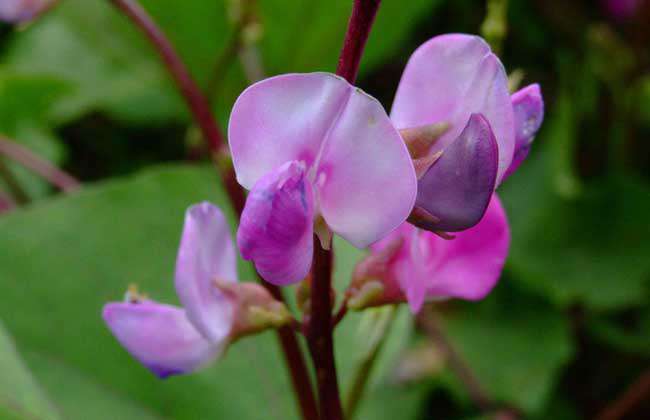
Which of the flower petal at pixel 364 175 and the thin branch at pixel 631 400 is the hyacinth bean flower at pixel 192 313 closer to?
the flower petal at pixel 364 175

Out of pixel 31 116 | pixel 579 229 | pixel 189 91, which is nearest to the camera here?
pixel 189 91

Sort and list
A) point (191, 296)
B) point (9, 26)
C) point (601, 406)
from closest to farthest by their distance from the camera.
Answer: point (191, 296)
point (601, 406)
point (9, 26)

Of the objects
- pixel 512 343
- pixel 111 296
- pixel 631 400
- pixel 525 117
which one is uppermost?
pixel 525 117

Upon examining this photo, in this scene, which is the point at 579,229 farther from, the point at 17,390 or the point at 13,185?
the point at 17,390

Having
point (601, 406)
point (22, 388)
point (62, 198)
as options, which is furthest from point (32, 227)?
point (601, 406)

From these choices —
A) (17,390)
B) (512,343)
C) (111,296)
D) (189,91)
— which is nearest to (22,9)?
(189,91)

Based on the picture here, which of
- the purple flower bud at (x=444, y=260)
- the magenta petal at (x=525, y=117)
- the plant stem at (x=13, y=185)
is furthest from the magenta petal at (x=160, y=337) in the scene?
the plant stem at (x=13, y=185)

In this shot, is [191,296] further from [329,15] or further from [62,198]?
[329,15]
